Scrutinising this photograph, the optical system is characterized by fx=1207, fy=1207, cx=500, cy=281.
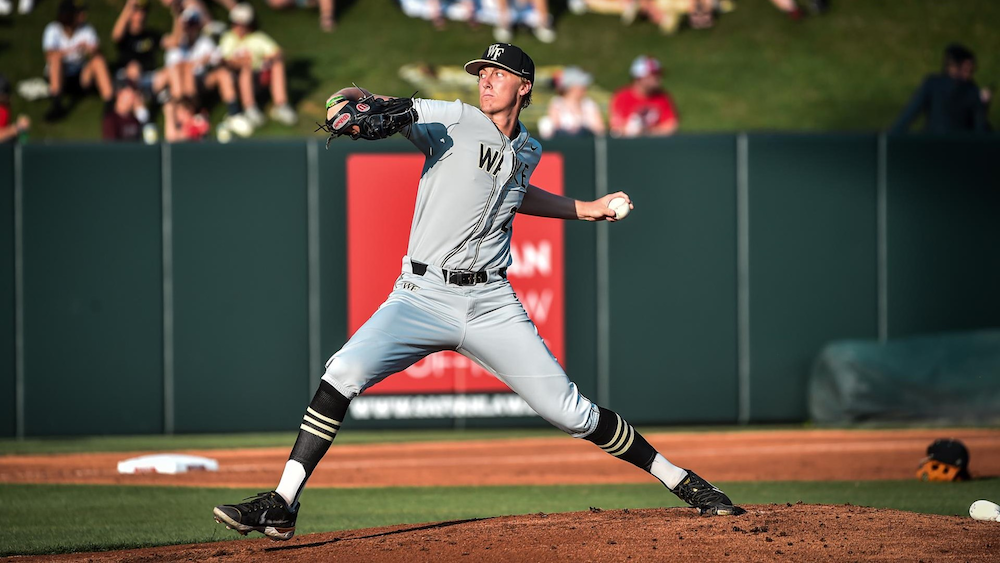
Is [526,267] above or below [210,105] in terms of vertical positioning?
below

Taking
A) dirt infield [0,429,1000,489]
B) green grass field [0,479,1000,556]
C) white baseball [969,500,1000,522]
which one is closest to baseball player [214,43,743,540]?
white baseball [969,500,1000,522]

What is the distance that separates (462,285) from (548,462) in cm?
506

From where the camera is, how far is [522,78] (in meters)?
5.35

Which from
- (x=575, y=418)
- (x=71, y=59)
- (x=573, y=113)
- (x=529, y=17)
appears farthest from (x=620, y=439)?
(x=529, y=17)

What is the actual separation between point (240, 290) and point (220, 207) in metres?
0.88

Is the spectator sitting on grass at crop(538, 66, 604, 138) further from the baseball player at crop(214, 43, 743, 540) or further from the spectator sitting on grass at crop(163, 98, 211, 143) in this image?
the baseball player at crop(214, 43, 743, 540)

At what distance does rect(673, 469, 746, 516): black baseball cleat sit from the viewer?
541cm

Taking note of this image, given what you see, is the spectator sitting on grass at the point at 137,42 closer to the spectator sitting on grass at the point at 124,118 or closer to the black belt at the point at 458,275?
the spectator sitting on grass at the point at 124,118

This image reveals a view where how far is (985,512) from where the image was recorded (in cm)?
583

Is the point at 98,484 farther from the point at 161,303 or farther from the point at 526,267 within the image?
the point at 526,267

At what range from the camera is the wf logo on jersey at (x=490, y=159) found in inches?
204

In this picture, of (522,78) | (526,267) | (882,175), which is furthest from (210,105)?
(522,78)

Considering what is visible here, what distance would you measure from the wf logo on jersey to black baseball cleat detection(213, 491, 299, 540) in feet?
5.31

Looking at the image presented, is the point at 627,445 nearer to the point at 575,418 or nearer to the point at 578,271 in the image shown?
the point at 575,418
